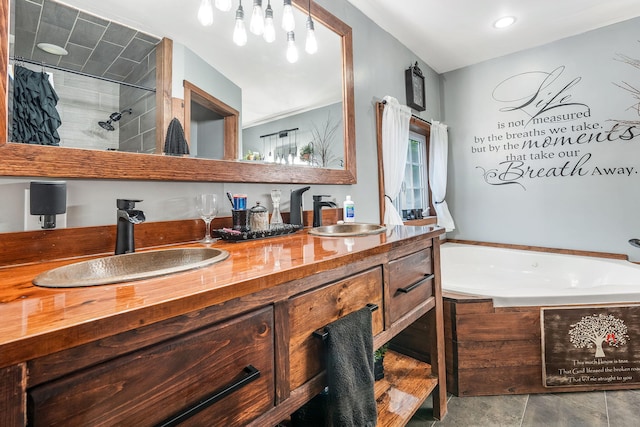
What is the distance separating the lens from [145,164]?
1.05m

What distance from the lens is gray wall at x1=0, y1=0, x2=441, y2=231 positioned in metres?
0.93

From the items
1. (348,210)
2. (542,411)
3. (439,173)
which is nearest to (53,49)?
(348,210)

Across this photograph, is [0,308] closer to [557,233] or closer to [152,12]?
[152,12]

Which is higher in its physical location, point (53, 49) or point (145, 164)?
point (53, 49)

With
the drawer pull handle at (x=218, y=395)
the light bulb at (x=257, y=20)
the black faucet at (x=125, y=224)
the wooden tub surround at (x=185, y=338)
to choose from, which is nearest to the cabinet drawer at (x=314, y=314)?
the wooden tub surround at (x=185, y=338)

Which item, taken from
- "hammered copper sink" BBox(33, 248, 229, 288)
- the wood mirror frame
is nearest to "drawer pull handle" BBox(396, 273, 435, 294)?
"hammered copper sink" BBox(33, 248, 229, 288)

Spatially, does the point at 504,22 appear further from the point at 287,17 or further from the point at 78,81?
the point at 78,81

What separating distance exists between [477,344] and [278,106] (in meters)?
1.75

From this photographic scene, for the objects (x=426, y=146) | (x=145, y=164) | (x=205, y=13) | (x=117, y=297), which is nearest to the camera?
(x=117, y=297)

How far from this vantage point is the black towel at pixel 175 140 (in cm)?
113

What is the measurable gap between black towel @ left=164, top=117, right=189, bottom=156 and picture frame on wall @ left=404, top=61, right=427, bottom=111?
2.20 meters

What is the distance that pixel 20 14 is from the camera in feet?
2.86

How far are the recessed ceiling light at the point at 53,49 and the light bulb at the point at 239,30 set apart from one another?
689 millimetres

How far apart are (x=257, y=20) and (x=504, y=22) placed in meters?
2.15
